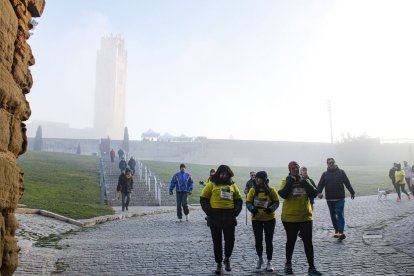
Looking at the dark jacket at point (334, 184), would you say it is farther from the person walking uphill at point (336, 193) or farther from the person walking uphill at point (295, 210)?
the person walking uphill at point (295, 210)

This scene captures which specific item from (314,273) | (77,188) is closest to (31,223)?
(314,273)

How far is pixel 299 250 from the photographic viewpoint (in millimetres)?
7621

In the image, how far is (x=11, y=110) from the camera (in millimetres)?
3652

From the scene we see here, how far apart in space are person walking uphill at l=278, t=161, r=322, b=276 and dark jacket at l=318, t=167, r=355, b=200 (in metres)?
2.80

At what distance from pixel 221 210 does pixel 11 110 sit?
353cm

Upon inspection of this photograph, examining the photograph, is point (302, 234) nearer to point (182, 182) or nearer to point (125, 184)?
point (182, 182)

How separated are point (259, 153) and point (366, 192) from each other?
114ft

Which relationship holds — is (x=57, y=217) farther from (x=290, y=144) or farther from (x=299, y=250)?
(x=290, y=144)

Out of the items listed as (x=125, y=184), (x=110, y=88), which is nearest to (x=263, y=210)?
(x=125, y=184)

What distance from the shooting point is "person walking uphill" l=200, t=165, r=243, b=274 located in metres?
6.01

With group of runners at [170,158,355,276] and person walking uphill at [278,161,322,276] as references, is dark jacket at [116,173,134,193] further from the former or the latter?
person walking uphill at [278,161,322,276]

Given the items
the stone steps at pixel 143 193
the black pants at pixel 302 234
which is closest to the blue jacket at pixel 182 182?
the black pants at pixel 302 234

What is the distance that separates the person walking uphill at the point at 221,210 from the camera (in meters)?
6.01

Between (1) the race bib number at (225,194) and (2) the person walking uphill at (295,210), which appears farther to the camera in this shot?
(1) the race bib number at (225,194)
